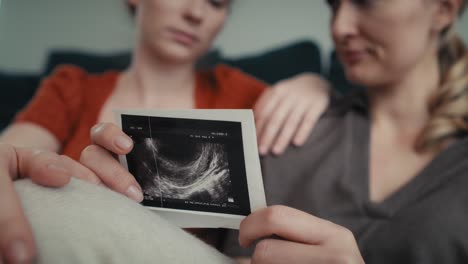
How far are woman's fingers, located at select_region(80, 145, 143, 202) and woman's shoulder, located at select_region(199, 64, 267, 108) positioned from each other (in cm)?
25

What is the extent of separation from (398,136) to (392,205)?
139mm

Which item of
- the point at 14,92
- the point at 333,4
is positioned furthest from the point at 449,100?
the point at 14,92

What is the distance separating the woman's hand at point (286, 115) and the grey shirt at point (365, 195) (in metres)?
0.02

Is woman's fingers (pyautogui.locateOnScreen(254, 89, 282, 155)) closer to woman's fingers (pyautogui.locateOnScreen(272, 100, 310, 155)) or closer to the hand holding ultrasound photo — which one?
woman's fingers (pyautogui.locateOnScreen(272, 100, 310, 155))

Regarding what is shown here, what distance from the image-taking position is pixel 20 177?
0.36 m

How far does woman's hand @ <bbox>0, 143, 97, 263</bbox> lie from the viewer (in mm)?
277

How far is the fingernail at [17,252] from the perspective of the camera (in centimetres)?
27

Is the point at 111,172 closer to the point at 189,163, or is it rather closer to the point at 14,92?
the point at 189,163

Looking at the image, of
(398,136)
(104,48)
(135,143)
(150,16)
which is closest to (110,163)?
(135,143)

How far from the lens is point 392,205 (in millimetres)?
532

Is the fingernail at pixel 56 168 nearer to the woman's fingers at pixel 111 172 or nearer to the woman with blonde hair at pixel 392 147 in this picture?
the woman's fingers at pixel 111 172

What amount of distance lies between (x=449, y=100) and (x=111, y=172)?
50 cm

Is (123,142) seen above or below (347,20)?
below

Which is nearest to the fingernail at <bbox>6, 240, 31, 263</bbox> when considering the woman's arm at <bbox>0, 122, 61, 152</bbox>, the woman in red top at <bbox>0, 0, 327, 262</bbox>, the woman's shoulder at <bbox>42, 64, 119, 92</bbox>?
the woman in red top at <bbox>0, 0, 327, 262</bbox>
